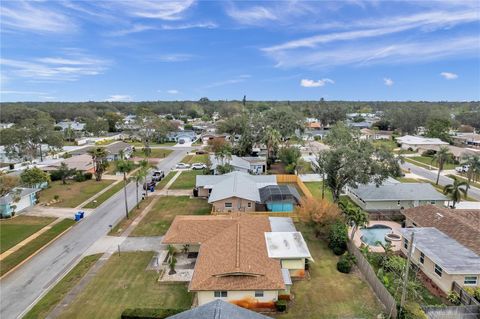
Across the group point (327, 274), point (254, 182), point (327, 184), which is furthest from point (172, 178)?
point (327, 274)

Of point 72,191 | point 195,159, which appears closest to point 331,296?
point 72,191

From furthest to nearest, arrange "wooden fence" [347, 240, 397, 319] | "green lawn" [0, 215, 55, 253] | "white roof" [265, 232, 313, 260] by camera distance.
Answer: "green lawn" [0, 215, 55, 253]
"white roof" [265, 232, 313, 260]
"wooden fence" [347, 240, 397, 319]

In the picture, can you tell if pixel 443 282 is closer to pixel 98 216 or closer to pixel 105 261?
pixel 105 261

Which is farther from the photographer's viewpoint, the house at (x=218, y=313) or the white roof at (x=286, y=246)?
the white roof at (x=286, y=246)

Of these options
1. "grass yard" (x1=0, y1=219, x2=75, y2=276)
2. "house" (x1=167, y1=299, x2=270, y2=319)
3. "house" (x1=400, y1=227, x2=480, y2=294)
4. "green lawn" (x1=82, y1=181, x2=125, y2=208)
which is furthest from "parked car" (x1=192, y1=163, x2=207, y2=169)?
"house" (x1=167, y1=299, x2=270, y2=319)

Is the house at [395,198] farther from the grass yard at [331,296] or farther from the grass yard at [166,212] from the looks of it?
the grass yard at [166,212]

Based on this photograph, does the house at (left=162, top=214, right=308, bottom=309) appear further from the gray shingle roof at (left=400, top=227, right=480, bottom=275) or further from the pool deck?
the gray shingle roof at (left=400, top=227, right=480, bottom=275)

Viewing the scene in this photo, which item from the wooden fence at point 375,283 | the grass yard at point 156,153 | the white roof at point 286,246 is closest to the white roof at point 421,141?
the grass yard at point 156,153
